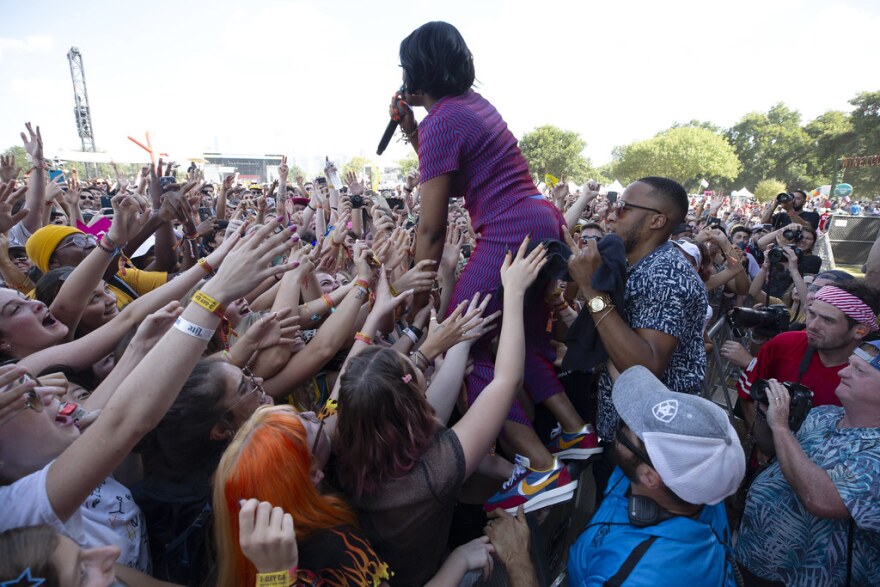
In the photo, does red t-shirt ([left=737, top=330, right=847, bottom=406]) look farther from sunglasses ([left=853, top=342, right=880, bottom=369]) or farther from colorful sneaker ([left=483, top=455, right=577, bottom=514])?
colorful sneaker ([left=483, top=455, right=577, bottom=514])

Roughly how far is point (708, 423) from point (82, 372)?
282 cm

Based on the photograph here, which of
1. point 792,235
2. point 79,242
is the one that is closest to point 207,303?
point 79,242

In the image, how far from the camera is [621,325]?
1939mm

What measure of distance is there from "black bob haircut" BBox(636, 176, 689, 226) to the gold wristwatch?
1.92 feet

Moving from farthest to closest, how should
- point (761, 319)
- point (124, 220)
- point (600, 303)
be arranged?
point (761, 319) < point (124, 220) < point (600, 303)

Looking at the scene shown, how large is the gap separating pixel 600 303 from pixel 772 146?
66.2 meters

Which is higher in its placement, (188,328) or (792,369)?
(188,328)

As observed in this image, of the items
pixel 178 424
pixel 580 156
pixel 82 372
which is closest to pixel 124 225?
pixel 82 372

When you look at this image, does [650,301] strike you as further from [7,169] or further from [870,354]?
[7,169]

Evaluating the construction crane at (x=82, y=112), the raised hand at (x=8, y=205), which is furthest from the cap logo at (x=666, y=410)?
the construction crane at (x=82, y=112)

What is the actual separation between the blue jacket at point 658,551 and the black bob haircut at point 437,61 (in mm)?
2005

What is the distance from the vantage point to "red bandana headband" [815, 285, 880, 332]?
2617mm

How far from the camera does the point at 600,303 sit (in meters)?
1.95

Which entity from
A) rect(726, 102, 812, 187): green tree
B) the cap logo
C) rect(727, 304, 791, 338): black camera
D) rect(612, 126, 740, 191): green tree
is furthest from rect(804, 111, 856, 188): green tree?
the cap logo
